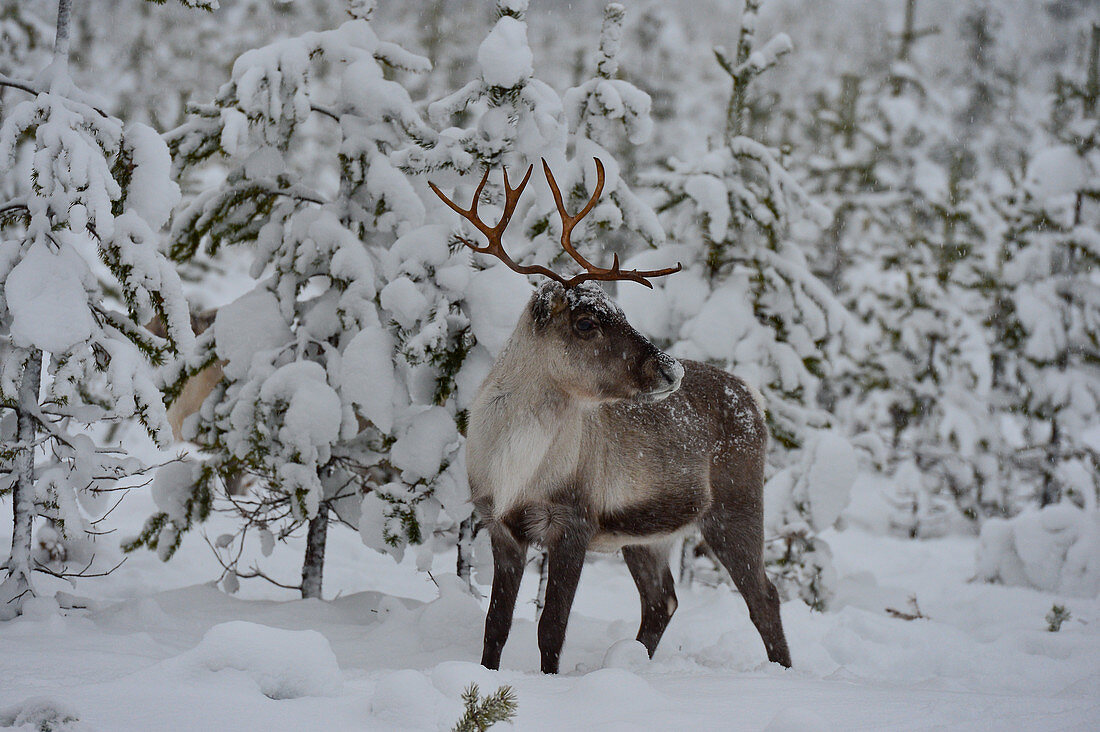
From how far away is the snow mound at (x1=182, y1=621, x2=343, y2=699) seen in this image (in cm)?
264

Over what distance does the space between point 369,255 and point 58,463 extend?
7.48 ft

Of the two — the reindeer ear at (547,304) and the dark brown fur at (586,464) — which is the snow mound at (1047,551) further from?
the reindeer ear at (547,304)

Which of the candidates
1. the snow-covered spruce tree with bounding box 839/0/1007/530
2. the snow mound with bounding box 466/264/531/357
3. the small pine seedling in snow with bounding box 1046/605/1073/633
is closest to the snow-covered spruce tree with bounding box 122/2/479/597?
the snow mound with bounding box 466/264/531/357

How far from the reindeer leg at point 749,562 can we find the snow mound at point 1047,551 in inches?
205

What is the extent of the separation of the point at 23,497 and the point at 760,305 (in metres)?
5.92

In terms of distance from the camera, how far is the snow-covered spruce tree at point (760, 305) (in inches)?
281

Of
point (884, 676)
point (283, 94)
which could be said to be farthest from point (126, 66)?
point (884, 676)

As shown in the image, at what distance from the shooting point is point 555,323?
440 centimetres

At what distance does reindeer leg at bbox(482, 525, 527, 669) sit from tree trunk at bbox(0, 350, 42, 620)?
230 centimetres

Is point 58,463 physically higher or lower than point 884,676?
higher

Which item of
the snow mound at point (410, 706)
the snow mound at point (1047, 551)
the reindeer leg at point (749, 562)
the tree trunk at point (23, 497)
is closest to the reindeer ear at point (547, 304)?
the reindeer leg at point (749, 562)

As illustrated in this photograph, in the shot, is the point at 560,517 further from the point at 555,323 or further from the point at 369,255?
the point at 369,255

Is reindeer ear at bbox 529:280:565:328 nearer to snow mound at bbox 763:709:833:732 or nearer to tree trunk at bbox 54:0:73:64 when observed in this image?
snow mound at bbox 763:709:833:732

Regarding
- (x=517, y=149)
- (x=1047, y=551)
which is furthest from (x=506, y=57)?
(x=1047, y=551)
